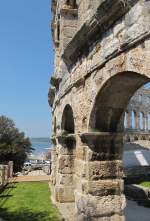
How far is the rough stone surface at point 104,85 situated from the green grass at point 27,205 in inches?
81.1

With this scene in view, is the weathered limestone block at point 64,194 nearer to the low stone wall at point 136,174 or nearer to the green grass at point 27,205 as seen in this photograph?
the green grass at point 27,205

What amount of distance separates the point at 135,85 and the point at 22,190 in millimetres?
9136

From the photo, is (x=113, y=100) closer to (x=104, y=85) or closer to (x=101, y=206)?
(x=104, y=85)

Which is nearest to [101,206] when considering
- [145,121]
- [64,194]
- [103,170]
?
[103,170]

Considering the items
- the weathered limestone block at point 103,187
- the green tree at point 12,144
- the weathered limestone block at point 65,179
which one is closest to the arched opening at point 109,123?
the weathered limestone block at point 103,187

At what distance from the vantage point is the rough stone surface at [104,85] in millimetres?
4453

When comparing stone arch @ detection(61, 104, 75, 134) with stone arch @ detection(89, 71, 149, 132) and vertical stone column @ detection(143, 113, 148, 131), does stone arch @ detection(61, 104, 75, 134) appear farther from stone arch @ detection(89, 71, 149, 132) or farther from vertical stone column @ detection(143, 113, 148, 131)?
vertical stone column @ detection(143, 113, 148, 131)

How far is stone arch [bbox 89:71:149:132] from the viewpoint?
17.5 feet

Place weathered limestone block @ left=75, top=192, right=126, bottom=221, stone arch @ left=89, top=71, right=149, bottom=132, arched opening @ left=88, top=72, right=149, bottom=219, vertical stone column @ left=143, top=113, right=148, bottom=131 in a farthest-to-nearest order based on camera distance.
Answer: vertical stone column @ left=143, top=113, right=148, bottom=131 < weathered limestone block @ left=75, top=192, right=126, bottom=221 < arched opening @ left=88, top=72, right=149, bottom=219 < stone arch @ left=89, top=71, right=149, bottom=132

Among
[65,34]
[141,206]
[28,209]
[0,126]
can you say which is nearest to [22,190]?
[28,209]

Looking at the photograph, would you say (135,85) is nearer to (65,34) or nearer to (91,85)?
(91,85)

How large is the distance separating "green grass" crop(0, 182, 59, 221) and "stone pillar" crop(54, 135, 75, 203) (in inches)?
19.7

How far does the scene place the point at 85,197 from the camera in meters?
6.36

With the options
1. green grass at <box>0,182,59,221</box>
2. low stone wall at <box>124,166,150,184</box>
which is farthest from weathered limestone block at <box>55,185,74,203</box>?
low stone wall at <box>124,166,150,184</box>
